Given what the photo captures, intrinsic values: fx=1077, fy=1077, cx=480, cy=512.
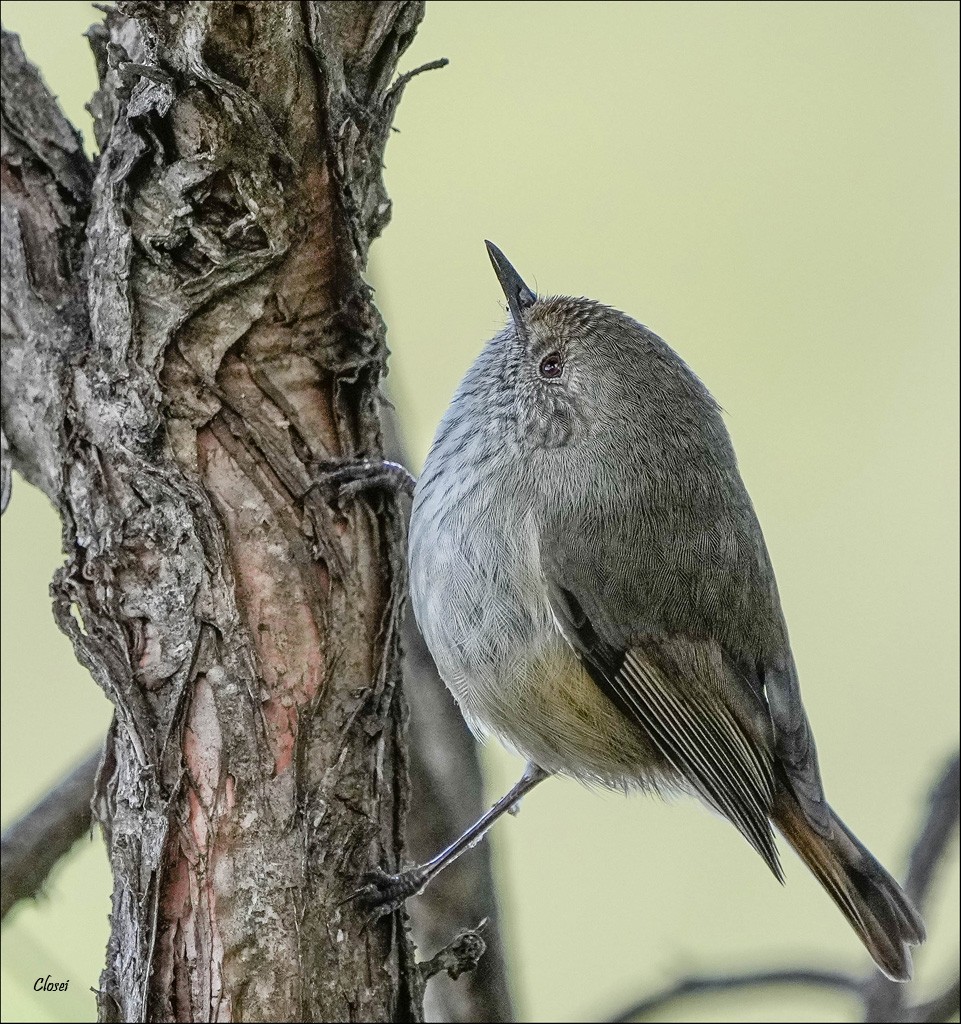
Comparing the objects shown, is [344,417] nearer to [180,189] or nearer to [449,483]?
[449,483]

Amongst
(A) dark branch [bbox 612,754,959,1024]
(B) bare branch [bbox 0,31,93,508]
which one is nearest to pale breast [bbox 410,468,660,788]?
(A) dark branch [bbox 612,754,959,1024]

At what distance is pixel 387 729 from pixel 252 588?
337 mm

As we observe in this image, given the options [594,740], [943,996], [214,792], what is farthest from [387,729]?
[943,996]

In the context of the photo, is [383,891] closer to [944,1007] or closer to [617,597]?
[617,597]

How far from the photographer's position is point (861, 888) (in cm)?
225

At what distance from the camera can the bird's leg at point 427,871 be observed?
1.72m

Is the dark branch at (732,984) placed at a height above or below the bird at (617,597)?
below

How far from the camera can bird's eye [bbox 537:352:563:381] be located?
2.31 meters

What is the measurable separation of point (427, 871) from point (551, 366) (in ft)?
3.49

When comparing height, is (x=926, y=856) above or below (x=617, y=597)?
below

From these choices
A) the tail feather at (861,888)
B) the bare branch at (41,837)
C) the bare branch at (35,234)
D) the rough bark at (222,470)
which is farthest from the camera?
the tail feather at (861,888)

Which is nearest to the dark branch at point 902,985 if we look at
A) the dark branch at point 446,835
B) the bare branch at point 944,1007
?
the bare branch at point 944,1007

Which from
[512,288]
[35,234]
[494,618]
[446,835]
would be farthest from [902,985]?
[35,234]

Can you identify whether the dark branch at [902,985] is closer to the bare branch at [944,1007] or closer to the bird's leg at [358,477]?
the bare branch at [944,1007]
